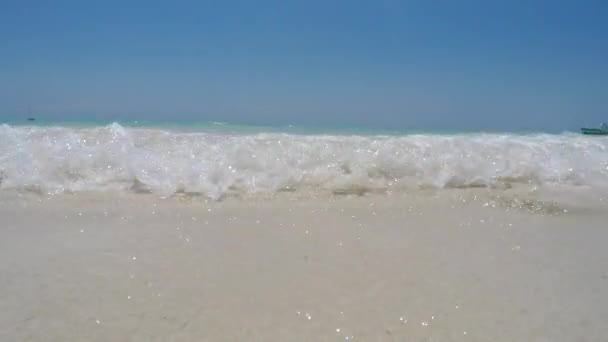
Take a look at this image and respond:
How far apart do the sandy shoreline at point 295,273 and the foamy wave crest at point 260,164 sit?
14.5 inches

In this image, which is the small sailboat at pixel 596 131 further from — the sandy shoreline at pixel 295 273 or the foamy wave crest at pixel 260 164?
the sandy shoreline at pixel 295 273

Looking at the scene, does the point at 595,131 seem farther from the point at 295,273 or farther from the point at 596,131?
the point at 295,273

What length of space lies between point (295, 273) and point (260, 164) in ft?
4.86

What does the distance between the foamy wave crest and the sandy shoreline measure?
368 mm

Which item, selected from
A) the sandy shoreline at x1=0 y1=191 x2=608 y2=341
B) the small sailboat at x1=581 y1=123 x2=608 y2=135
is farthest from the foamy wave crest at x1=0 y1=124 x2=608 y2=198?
the small sailboat at x1=581 y1=123 x2=608 y2=135

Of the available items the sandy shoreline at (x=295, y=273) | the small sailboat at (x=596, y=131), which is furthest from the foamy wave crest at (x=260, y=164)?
the small sailboat at (x=596, y=131)

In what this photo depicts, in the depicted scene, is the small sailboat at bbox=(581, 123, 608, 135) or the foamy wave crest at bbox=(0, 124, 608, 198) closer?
the foamy wave crest at bbox=(0, 124, 608, 198)

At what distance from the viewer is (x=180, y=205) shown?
7.43 ft

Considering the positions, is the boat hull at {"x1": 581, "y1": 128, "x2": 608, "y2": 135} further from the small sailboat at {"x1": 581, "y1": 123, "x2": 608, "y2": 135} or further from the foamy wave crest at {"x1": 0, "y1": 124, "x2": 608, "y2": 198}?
the foamy wave crest at {"x1": 0, "y1": 124, "x2": 608, "y2": 198}

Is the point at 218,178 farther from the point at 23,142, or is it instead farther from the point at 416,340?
the point at 416,340

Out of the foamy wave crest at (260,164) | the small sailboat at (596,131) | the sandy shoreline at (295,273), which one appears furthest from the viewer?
the small sailboat at (596,131)

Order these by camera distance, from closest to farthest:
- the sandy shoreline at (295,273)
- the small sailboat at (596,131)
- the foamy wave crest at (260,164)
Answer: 1. the sandy shoreline at (295,273)
2. the foamy wave crest at (260,164)
3. the small sailboat at (596,131)

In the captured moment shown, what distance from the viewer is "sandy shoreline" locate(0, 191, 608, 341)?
1153 millimetres

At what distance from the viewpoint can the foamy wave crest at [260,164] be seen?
2.60 meters
